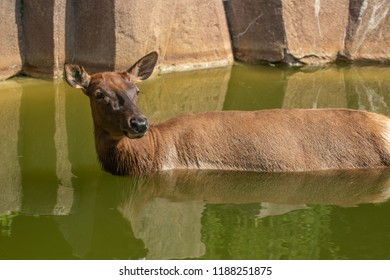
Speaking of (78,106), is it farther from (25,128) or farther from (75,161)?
(75,161)

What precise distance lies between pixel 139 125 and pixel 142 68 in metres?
1.14

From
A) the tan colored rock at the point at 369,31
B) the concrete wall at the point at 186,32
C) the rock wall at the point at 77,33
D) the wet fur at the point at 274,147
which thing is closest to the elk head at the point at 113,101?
the wet fur at the point at 274,147

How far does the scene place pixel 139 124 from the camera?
7.75 metres

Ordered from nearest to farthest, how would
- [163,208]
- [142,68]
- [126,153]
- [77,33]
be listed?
[163,208] → [126,153] → [142,68] → [77,33]

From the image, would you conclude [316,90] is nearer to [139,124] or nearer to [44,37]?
[44,37]

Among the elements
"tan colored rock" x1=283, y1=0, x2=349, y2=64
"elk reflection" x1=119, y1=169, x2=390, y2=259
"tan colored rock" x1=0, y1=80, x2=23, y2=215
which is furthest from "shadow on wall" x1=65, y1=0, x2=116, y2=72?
"elk reflection" x1=119, y1=169, x2=390, y2=259

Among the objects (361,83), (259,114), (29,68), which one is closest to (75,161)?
(259,114)

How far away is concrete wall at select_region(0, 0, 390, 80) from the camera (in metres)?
13.2

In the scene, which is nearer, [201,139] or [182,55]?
[201,139]

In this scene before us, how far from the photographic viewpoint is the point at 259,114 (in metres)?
8.71

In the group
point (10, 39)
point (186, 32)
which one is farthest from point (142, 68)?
point (186, 32)

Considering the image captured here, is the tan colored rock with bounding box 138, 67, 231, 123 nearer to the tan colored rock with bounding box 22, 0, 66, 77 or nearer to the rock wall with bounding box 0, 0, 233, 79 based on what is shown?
the rock wall with bounding box 0, 0, 233, 79

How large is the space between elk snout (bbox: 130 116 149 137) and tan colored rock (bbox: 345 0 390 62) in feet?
26.9

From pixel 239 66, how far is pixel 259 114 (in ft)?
20.2
